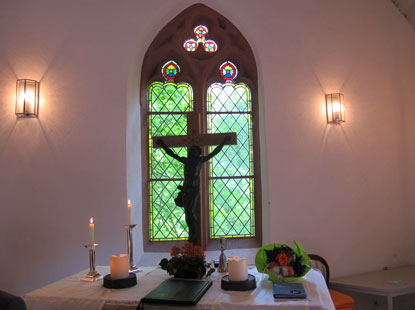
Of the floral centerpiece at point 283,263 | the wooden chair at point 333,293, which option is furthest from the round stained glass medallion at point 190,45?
the floral centerpiece at point 283,263

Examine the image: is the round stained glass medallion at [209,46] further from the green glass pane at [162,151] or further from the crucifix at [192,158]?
the crucifix at [192,158]

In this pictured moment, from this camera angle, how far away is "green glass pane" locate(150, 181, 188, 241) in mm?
3637

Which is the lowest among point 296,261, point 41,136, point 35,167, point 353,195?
point 296,261

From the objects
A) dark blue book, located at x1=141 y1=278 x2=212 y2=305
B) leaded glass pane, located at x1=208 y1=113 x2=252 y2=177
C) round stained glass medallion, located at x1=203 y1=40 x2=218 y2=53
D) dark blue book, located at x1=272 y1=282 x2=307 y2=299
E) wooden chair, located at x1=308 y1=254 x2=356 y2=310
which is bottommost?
wooden chair, located at x1=308 y1=254 x2=356 y2=310

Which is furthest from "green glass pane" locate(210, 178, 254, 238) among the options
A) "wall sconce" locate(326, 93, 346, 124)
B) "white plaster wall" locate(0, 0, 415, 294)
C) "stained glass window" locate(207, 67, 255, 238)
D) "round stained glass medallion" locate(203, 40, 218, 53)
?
"round stained glass medallion" locate(203, 40, 218, 53)

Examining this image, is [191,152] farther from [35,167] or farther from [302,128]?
[35,167]

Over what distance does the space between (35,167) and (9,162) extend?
23 cm

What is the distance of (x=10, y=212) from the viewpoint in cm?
324

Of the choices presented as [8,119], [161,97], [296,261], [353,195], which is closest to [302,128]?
[353,195]

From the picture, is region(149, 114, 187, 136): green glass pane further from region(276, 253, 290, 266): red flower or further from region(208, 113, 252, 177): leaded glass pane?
region(276, 253, 290, 266): red flower

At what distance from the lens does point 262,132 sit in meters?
3.55

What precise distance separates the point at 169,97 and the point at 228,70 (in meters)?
0.67

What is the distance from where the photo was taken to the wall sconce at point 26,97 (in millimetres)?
3219

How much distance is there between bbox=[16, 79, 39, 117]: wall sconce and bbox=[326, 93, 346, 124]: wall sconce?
2667 millimetres
